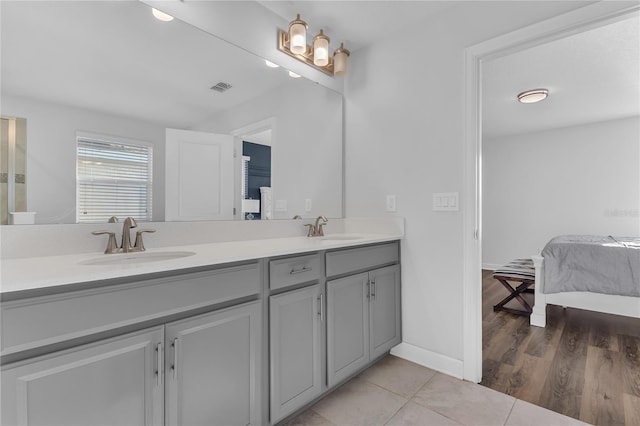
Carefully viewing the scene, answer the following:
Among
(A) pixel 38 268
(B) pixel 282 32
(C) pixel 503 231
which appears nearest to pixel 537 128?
(C) pixel 503 231

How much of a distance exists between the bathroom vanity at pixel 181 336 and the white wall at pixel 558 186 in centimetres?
457

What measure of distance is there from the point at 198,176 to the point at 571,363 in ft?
9.05

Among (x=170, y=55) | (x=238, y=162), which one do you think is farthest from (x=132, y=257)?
(x=170, y=55)

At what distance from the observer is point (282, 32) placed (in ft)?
6.92

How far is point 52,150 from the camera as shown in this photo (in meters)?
1.27

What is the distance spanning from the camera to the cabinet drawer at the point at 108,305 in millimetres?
813

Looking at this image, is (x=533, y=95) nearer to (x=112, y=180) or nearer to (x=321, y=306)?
(x=321, y=306)

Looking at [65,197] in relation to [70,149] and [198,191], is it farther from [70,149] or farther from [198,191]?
[198,191]

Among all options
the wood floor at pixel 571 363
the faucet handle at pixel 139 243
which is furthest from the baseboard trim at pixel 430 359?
the faucet handle at pixel 139 243

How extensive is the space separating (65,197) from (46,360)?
2.42 feet

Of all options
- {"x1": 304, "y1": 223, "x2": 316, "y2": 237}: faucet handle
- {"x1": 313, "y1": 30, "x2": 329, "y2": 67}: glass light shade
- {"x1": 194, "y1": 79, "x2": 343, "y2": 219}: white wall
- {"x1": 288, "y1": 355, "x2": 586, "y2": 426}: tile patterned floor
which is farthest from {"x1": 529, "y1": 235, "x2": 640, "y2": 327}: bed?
{"x1": 313, "y1": 30, "x2": 329, "y2": 67}: glass light shade

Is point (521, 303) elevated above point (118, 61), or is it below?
below

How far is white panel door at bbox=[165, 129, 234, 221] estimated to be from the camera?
63.8 inches

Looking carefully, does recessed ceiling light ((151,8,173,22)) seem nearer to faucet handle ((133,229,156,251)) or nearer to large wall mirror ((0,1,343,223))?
large wall mirror ((0,1,343,223))
